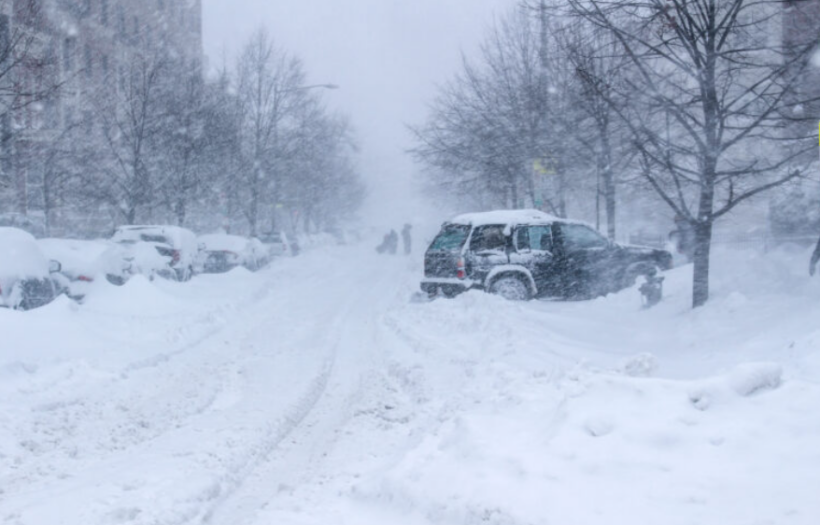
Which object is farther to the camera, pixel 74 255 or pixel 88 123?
pixel 88 123

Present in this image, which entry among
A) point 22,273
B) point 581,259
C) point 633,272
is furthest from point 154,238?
point 633,272

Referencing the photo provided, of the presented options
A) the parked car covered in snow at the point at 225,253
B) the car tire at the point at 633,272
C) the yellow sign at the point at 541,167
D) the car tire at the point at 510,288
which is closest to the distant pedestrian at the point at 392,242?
the parked car covered in snow at the point at 225,253

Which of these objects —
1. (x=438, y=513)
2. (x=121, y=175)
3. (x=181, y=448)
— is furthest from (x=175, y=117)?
(x=438, y=513)

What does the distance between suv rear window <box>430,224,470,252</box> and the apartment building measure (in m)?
7.24

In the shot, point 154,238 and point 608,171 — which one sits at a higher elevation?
point 608,171

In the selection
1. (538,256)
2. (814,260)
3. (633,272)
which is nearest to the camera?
(814,260)

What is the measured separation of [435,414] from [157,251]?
45.1ft

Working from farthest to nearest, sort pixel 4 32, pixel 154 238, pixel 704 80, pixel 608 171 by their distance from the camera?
pixel 154 238 → pixel 608 171 → pixel 4 32 → pixel 704 80

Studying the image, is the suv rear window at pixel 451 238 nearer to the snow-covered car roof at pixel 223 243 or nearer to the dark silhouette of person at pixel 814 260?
the dark silhouette of person at pixel 814 260

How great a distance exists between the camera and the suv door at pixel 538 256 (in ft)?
44.7

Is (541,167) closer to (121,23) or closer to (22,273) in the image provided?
(22,273)

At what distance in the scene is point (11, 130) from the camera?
55.3 feet

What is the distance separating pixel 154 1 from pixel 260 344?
41.1 m

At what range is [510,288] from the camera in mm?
13578
